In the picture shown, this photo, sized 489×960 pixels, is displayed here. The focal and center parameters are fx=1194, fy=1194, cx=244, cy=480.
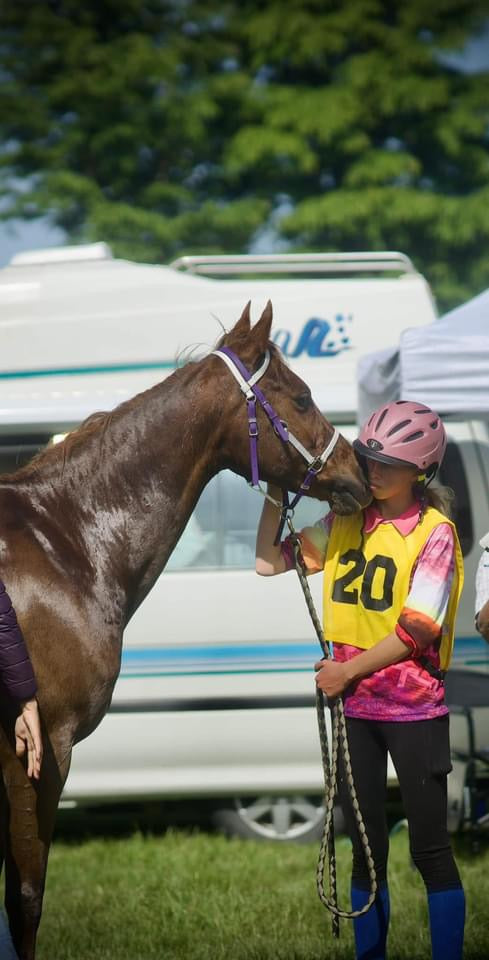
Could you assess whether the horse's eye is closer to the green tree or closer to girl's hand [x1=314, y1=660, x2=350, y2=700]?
girl's hand [x1=314, y1=660, x2=350, y2=700]

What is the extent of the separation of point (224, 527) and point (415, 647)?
2.88 m

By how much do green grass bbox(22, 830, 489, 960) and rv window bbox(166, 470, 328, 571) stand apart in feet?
4.87

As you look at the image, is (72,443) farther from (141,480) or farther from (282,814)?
(282,814)

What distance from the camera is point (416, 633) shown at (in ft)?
11.4

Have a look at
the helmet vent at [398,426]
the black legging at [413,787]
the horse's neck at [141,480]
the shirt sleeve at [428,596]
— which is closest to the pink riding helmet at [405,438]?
the helmet vent at [398,426]

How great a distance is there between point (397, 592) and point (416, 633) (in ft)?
0.58

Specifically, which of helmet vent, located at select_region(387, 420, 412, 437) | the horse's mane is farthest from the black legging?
the horse's mane

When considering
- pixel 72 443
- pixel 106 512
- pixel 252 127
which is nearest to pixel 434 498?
pixel 106 512

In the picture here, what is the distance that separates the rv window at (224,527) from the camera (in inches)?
248

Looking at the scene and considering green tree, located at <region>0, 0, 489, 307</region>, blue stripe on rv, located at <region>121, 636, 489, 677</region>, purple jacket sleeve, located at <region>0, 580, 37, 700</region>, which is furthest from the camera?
green tree, located at <region>0, 0, 489, 307</region>

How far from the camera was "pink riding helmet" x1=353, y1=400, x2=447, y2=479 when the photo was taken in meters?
3.62

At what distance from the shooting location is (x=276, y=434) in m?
3.65

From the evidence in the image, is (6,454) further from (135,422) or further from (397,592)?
(397,592)

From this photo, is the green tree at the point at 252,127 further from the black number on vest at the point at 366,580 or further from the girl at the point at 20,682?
the girl at the point at 20,682
